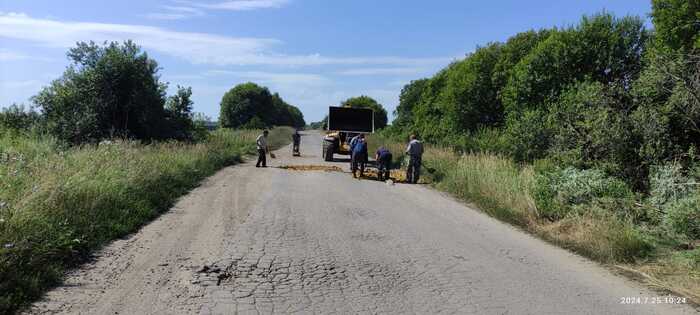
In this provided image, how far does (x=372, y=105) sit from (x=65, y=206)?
221 ft

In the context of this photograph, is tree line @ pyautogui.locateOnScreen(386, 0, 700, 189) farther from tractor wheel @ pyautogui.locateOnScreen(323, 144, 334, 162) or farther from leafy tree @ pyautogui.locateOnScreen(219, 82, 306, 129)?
leafy tree @ pyautogui.locateOnScreen(219, 82, 306, 129)

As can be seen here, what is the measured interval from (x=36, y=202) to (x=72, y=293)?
7.57 feet

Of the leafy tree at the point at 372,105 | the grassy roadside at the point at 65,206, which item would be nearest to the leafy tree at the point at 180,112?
the grassy roadside at the point at 65,206

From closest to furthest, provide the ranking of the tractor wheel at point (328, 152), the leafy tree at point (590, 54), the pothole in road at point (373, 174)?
the leafy tree at point (590, 54) < the pothole in road at point (373, 174) < the tractor wheel at point (328, 152)

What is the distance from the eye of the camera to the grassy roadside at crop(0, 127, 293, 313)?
5.55 meters

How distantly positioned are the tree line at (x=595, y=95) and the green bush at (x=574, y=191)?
81cm

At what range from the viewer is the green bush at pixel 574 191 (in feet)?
32.0

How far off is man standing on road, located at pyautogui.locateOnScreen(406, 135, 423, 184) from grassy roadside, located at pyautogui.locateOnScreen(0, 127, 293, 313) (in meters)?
7.28

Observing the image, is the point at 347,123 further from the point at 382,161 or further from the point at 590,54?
the point at 590,54

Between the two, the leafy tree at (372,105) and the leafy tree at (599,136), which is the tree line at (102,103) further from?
the leafy tree at (372,105)

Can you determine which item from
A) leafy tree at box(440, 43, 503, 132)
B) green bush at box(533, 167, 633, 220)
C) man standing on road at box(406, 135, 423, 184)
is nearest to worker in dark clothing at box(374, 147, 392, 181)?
man standing on road at box(406, 135, 423, 184)

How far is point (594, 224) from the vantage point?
8422 millimetres

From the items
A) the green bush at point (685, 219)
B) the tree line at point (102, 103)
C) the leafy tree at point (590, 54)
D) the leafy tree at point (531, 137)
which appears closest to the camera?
the green bush at point (685, 219)

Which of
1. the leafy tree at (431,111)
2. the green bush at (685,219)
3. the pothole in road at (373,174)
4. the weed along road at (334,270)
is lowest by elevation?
the weed along road at (334,270)
